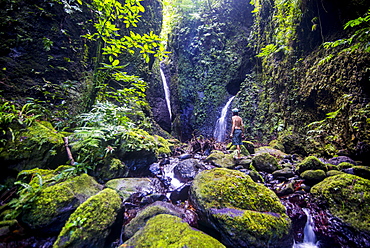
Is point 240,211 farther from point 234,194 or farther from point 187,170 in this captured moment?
point 187,170

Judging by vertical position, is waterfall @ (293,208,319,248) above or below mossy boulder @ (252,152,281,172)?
below

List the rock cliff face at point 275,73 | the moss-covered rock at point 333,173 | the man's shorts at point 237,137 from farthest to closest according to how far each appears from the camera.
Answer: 1. the man's shorts at point 237,137
2. the rock cliff face at point 275,73
3. the moss-covered rock at point 333,173

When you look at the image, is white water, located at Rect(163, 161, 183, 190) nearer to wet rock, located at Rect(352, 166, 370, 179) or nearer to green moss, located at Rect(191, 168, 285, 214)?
green moss, located at Rect(191, 168, 285, 214)

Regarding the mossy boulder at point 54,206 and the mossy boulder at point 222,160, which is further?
the mossy boulder at point 222,160

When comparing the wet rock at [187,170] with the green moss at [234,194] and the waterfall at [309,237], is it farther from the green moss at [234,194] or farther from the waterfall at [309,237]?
the waterfall at [309,237]

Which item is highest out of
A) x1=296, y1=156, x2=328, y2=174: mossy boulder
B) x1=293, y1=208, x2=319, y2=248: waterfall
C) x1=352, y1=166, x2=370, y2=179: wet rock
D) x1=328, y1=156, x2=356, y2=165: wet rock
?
x1=296, y1=156, x2=328, y2=174: mossy boulder

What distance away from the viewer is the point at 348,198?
2.71 meters

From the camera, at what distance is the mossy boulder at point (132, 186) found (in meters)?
2.88

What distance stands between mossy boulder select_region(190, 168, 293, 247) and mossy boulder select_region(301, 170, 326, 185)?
166 centimetres

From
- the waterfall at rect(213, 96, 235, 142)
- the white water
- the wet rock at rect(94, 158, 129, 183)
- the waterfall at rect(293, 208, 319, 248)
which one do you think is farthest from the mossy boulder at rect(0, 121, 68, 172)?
the waterfall at rect(213, 96, 235, 142)

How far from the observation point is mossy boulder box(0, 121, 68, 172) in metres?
2.43

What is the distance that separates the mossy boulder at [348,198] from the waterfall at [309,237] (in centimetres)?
43

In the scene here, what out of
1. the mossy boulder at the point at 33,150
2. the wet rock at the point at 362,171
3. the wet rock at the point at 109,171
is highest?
the mossy boulder at the point at 33,150

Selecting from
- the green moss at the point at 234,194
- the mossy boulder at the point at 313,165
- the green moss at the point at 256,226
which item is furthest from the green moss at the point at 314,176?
the green moss at the point at 256,226
